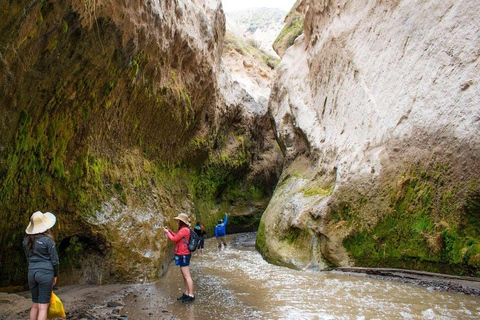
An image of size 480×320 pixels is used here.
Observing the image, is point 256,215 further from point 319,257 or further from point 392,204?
point 392,204

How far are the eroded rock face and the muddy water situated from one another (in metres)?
0.98

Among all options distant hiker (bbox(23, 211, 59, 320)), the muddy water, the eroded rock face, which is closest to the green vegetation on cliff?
the eroded rock face

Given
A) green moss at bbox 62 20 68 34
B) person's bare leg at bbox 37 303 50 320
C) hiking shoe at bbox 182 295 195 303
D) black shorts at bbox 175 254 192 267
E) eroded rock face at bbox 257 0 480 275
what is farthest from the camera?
eroded rock face at bbox 257 0 480 275

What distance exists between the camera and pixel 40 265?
3996mm

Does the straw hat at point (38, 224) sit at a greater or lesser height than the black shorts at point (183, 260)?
greater

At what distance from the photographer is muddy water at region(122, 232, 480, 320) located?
5.14 meters

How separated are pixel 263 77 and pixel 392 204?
62.9 ft

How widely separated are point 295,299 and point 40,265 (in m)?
3.98

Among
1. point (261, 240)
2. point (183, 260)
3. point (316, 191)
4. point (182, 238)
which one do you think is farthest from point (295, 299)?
point (261, 240)

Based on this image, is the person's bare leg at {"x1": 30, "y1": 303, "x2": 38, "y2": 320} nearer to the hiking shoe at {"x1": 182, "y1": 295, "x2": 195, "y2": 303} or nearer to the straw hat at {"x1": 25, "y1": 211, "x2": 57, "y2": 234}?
the straw hat at {"x1": 25, "y1": 211, "x2": 57, "y2": 234}

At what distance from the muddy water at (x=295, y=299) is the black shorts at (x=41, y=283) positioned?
4.82ft

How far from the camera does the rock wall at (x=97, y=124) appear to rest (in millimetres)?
4828

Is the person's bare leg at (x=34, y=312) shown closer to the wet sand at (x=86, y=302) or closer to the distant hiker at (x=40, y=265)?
the distant hiker at (x=40, y=265)

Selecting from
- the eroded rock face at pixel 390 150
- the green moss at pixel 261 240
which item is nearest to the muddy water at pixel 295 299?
the eroded rock face at pixel 390 150
